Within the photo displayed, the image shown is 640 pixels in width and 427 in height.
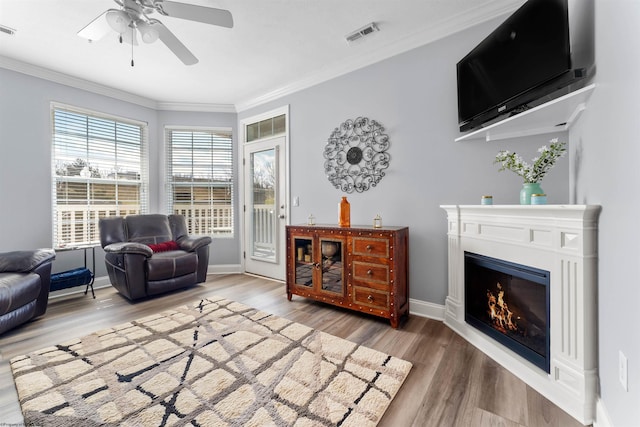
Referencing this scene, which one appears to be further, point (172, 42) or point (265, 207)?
point (265, 207)

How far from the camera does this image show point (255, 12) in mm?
2264

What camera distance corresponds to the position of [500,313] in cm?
193

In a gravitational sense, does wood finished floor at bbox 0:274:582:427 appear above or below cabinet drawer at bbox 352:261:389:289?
below

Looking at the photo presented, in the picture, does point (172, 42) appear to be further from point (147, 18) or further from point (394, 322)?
point (394, 322)

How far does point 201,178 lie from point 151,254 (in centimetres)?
165

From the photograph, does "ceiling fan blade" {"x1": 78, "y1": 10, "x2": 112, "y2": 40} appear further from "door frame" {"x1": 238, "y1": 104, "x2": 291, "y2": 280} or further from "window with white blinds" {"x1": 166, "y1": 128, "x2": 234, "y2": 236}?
"window with white blinds" {"x1": 166, "y1": 128, "x2": 234, "y2": 236}

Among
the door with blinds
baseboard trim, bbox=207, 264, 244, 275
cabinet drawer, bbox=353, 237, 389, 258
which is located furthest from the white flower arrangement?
baseboard trim, bbox=207, 264, 244, 275

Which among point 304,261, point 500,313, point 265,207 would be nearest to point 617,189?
point 500,313

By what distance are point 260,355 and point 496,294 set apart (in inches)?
71.0

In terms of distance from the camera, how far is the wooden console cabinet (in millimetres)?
2430

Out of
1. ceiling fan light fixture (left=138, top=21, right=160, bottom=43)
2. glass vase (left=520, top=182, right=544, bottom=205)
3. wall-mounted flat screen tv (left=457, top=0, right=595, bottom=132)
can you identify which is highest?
ceiling fan light fixture (left=138, top=21, right=160, bottom=43)

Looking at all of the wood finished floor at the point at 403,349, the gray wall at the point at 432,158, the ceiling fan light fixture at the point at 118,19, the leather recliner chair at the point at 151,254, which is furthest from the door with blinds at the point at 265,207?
the ceiling fan light fixture at the point at 118,19

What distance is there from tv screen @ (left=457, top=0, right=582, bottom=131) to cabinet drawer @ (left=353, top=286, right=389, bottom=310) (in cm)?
166

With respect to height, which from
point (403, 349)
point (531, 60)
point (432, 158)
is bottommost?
point (403, 349)
